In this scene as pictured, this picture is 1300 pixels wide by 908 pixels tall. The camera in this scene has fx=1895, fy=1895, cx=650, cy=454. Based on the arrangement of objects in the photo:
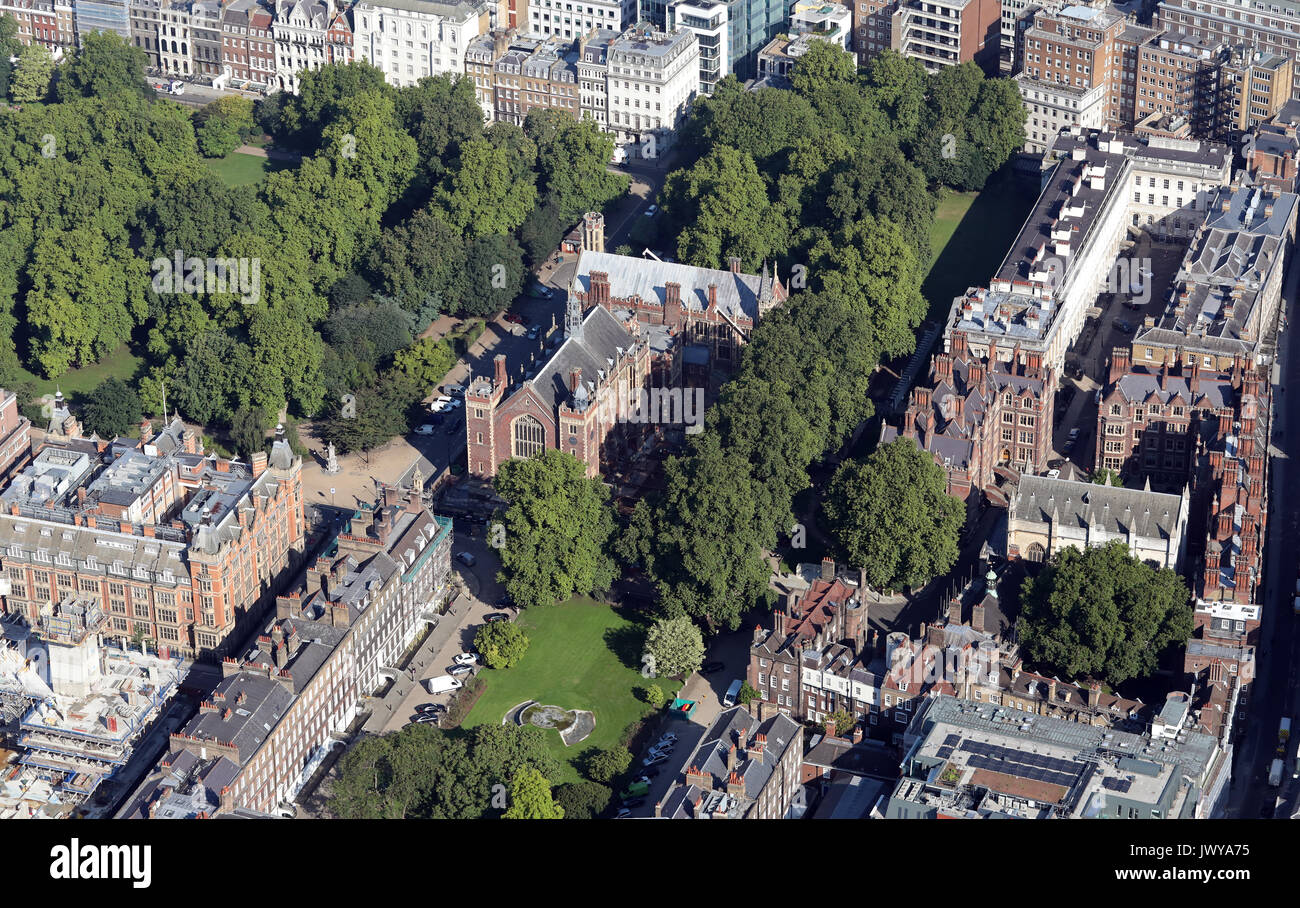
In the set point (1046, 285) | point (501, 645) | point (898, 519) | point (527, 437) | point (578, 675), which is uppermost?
point (1046, 285)

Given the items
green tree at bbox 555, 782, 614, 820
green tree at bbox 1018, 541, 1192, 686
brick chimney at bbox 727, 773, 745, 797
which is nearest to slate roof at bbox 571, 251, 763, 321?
green tree at bbox 1018, 541, 1192, 686

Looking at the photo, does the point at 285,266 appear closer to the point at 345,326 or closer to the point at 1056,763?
the point at 345,326

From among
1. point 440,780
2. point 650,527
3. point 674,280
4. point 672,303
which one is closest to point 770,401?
point 650,527

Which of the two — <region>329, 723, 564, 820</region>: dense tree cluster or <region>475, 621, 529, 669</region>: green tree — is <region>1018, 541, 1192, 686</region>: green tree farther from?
<region>329, 723, 564, 820</region>: dense tree cluster

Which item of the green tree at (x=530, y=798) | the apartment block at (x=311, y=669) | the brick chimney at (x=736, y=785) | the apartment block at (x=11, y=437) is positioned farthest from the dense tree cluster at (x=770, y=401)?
the apartment block at (x=11, y=437)

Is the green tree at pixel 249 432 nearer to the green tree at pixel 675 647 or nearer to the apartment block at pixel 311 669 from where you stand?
the apartment block at pixel 311 669

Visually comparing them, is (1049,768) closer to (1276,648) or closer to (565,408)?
(1276,648)
